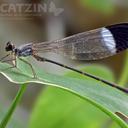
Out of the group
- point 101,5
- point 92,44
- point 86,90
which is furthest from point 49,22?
point 86,90

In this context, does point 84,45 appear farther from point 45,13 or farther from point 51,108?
point 45,13

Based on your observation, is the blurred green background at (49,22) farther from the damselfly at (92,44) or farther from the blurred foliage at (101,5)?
the damselfly at (92,44)

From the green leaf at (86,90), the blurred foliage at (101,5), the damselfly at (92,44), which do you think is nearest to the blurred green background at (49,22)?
the blurred foliage at (101,5)

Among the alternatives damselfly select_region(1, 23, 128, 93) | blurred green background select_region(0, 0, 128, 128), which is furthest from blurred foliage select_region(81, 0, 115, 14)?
damselfly select_region(1, 23, 128, 93)

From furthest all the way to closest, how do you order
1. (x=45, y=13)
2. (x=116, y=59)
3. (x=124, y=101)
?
(x=116, y=59)
(x=45, y=13)
(x=124, y=101)

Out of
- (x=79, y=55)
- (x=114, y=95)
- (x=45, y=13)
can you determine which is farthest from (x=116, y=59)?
(x=114, y=95)
